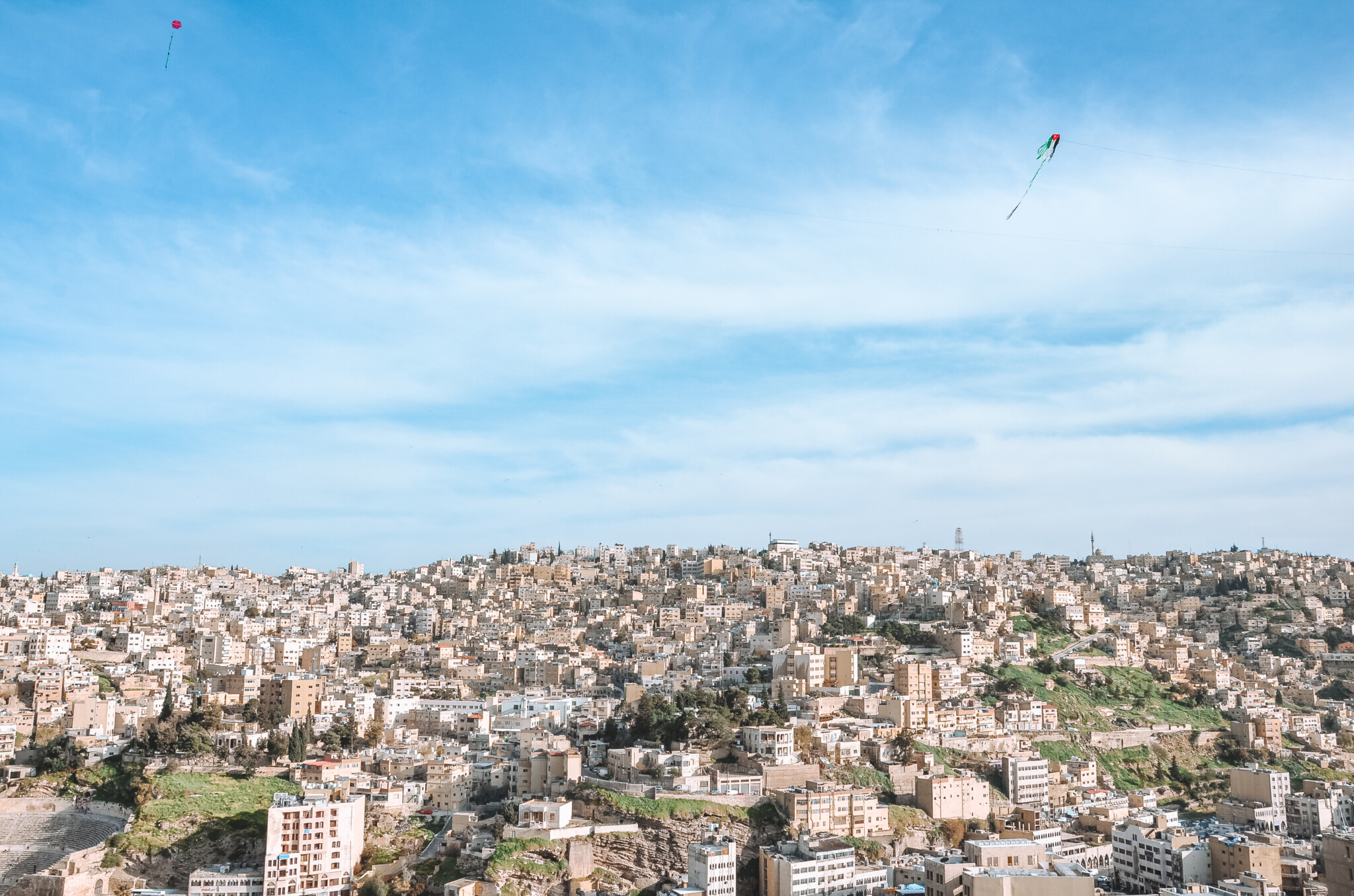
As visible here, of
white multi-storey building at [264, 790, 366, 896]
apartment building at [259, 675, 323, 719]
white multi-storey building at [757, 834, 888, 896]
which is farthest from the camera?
apartment building at [259, 675, 323, 719]

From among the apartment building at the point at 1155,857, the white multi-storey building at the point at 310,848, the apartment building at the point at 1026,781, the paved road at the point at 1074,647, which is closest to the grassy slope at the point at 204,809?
the white multi-storey building at the point at 310,848

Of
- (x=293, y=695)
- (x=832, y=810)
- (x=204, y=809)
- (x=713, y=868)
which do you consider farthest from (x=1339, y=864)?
(x=293, y=695)

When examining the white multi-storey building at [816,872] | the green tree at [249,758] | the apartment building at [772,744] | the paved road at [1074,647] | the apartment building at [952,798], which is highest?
the paved road at [1074,647]

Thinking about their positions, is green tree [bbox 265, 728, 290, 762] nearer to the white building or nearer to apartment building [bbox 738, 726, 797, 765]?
the white building

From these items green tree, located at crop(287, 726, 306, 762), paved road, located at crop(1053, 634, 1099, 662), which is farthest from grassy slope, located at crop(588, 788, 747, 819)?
A: paved road, located at crop(1053, 634, 1099, 662)

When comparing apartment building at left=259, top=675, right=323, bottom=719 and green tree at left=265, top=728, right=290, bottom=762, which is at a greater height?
apartment building at left=259, top=675, right=323, bottom=719

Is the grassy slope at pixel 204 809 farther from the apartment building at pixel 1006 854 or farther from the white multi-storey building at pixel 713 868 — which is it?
the apartment building at pixel 1006 854

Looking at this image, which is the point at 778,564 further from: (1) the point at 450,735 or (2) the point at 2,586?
(2) the point at 2,586

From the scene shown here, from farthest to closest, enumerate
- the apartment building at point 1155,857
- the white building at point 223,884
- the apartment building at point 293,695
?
the apartment building at point 293,695 → the apartment building at point 1155,857 → the white building at point 223,884
